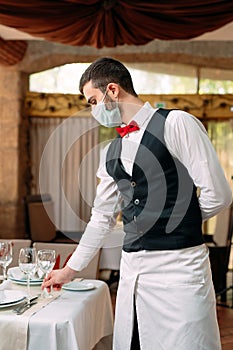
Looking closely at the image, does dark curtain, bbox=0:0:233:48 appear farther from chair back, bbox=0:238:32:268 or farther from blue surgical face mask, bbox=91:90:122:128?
blue surgical face mask, bbox=91:90:122:128

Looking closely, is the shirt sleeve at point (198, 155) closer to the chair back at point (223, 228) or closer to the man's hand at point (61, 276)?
the man's hand at point (61, 276)

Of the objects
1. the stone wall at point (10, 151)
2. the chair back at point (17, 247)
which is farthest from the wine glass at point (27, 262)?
the stone wall at point (10, 151)

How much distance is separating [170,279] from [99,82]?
667 millimetres

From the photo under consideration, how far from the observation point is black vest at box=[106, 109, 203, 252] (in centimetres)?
179

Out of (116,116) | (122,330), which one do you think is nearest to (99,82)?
(116,116)

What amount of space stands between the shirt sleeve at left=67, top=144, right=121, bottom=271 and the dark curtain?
8.42ft

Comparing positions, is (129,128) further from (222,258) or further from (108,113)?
(222,258)

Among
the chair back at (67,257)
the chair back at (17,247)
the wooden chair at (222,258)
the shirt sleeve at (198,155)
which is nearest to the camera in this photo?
the shirt sleeve at (198,155)

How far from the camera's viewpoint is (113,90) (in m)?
1.85

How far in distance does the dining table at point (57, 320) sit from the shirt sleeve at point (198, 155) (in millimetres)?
708

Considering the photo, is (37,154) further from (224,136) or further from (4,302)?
(4,302)

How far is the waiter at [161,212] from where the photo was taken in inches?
69.5

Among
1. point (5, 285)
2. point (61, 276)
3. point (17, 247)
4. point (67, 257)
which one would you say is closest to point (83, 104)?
point (17, 247)

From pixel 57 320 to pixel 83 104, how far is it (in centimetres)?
546
